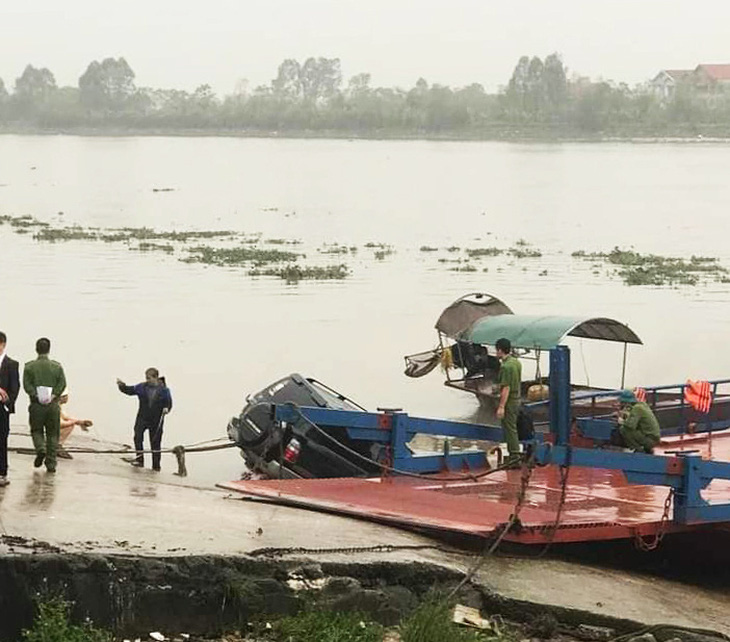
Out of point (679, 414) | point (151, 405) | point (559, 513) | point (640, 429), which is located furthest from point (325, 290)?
point (559, 513)

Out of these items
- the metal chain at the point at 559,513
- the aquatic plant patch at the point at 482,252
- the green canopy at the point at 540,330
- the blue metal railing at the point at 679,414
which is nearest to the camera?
the metal chain at the point at 559,513

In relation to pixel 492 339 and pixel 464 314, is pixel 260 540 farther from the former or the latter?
pixel 464 314

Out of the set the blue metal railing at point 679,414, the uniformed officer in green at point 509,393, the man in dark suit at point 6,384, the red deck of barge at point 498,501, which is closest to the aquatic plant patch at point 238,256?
the blue metal railing at point 679,414

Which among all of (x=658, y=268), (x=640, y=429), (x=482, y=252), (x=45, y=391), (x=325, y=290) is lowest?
(x=325, y=290)

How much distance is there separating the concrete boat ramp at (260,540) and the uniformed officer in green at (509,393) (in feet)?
7.83

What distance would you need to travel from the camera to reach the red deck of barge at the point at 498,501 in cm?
1196

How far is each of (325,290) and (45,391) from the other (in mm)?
27985

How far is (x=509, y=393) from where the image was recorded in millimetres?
14125

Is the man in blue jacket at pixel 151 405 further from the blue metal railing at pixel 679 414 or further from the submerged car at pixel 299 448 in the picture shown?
the blue metal railing at pixel 679 414

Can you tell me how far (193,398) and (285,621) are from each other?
16.1 m

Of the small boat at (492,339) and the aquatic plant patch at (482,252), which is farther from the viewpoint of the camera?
the aquatic plant patch at (482,252)

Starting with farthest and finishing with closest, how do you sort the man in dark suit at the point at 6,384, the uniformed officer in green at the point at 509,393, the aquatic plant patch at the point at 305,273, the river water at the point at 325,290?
the aquatic plant patch at the point at 305,273 → the river water at the point at 325,290 → the uniformed officer in green at the point at 509,393 → the man in dark suit at the point at 6,384

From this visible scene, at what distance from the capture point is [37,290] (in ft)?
129

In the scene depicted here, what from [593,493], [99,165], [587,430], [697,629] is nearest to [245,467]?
[587,430]
